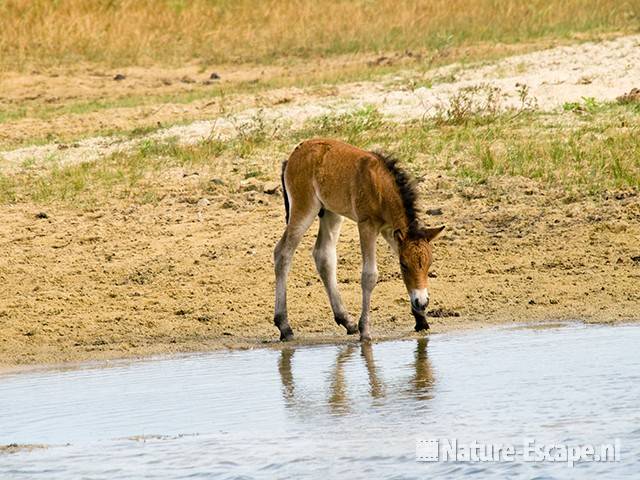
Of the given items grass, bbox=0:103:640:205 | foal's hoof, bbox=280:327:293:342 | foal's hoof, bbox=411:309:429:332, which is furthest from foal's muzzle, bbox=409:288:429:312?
grass, bbox=0:103:640:205

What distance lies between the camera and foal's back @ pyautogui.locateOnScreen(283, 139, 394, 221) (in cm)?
970

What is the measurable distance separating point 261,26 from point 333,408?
16.5 metres

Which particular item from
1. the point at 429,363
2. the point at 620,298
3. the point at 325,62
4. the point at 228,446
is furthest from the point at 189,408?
the point at 325,62

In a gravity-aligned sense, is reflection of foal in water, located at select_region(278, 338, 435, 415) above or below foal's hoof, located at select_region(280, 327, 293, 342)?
below

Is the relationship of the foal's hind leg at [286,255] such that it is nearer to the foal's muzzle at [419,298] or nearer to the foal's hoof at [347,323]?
the foal's hoof at [347,323]

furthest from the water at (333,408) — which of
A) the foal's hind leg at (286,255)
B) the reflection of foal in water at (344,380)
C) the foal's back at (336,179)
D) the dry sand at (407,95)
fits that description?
the dry sand at (407,95)

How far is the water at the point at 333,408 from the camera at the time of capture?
718 centimetres

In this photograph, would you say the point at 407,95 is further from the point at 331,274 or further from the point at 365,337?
the point at 365,337

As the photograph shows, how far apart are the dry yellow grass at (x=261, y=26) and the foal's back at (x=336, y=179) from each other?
37.7ft

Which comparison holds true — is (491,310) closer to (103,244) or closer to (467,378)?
(467,378)

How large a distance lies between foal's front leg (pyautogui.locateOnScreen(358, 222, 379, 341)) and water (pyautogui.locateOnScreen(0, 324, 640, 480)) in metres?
0.20

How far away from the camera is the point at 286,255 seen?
33.2 feet

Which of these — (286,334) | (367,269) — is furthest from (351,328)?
(367,269)

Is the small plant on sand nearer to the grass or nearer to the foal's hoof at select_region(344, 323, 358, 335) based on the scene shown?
the grass
